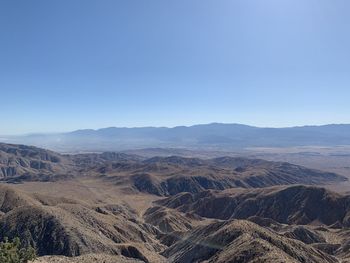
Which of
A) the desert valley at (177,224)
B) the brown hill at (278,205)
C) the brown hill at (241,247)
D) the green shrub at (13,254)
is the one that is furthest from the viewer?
the brown hill at (278,205)

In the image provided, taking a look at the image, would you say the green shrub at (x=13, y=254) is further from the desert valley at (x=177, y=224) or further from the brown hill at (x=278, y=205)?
the brown hill at (x=278, y=205)

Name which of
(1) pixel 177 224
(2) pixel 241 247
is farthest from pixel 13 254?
(1) pixel 177 224

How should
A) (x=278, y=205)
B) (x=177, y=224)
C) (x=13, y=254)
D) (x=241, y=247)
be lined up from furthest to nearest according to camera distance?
(x=278, y=205) → (x=177, y=224) → (x=241, y=247) → (x=13, y=254)

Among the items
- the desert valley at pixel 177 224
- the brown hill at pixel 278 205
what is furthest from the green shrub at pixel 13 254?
the brown hill at pixel 278 205

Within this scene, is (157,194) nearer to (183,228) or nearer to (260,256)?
(183,228)

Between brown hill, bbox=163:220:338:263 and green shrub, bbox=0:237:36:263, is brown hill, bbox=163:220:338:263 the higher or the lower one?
the lower one

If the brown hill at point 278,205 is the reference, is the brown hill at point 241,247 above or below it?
above

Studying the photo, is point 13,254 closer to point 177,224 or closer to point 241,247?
point 241,247

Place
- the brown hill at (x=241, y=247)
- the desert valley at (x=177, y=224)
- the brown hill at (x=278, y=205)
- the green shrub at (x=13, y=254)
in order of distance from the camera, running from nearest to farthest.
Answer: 1. the green shrub at (x=13, y=254)
2. the brown hill at (x=241, y=247)
3. the desert valley at (x=177, y=224)
4. the brown hill at (x=278, y=205)

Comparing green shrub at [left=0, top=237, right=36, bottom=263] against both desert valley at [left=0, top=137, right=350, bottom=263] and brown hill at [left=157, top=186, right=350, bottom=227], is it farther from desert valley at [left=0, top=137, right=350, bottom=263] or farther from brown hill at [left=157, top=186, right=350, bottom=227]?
brown hill at [left=157, top=186, right=350, bottom=227]

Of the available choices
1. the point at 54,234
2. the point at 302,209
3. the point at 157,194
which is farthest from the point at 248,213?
the point at 54,234

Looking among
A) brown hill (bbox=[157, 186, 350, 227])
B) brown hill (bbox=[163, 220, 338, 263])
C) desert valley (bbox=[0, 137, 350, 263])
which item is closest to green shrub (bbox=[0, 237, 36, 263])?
desert valley (bbox=[0, 137, 350, 263])
